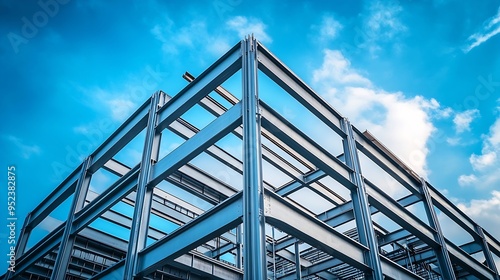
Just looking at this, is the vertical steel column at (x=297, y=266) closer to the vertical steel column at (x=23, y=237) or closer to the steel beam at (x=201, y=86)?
the steel beam at (x=201, y=86)

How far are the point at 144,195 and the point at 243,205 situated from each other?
3995mm

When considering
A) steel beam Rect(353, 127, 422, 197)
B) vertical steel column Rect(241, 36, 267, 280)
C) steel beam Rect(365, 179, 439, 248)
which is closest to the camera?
vertical steel column Rect(241, 36, 267, 280)

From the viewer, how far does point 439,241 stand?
43.9ft

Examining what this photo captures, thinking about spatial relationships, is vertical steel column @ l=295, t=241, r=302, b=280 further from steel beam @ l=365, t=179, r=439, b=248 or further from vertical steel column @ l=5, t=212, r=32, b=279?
vertical steel column @ l=5, t=212, r=32, b=279

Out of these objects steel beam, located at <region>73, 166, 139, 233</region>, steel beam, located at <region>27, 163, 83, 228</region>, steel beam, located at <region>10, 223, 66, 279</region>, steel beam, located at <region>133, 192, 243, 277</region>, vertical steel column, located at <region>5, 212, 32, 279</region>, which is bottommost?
steel beam, located at <region>133, 192, 243, 277</region>

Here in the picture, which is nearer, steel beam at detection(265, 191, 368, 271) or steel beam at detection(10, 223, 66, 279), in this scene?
steel beam at detection(265, 191, 368, 271)

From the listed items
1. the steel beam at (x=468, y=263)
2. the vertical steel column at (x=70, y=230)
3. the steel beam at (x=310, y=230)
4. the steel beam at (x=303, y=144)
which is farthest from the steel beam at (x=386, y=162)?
the vertical steel column at (x=70, y=230)

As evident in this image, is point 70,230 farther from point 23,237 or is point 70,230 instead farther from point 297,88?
point 297,88

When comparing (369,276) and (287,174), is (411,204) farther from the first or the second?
(369,276)

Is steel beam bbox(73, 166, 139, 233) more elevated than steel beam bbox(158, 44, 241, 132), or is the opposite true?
steel beam bbox(158, 44, 241, 132)

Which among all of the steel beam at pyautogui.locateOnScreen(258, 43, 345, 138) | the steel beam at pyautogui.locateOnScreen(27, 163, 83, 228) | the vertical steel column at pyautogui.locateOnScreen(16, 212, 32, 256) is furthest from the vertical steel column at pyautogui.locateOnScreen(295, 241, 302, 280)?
the vertical steel column at pyautogui.locateOnScreen(16, 212, 32, 256)

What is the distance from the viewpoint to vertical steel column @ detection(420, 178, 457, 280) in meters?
12.6

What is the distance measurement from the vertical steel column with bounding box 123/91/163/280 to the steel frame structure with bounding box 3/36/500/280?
0.03m

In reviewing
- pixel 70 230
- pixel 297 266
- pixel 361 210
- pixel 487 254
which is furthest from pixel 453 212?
pixel 70 230
